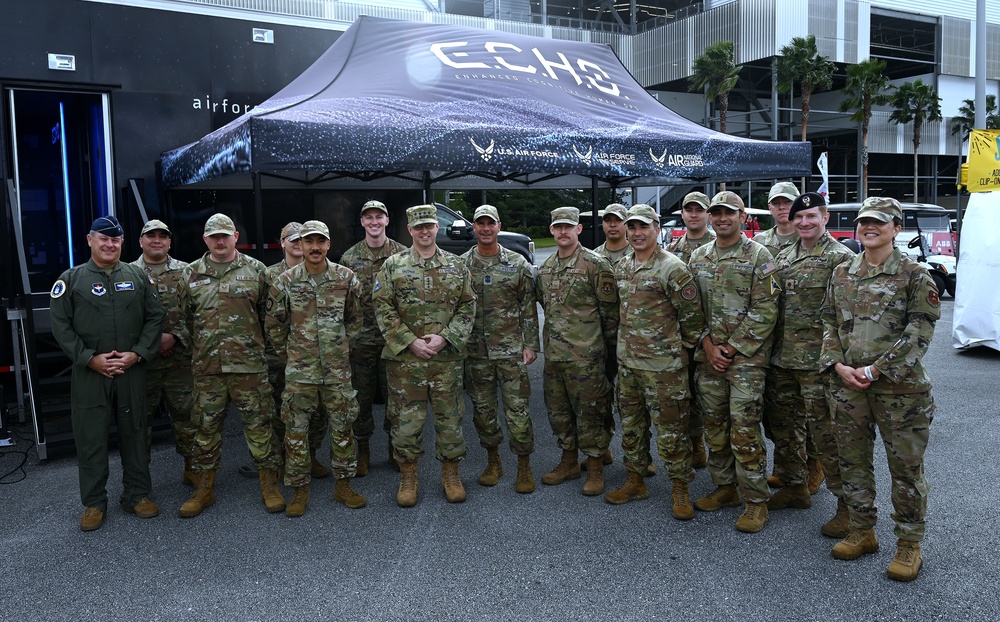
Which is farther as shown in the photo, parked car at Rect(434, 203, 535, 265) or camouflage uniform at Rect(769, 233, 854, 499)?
parked car at Rect(434, 203, 535, 265)

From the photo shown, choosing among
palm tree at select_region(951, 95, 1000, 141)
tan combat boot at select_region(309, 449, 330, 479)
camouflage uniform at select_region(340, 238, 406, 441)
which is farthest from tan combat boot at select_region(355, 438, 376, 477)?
palm tree at select_region(951, 95, 1000, 141)

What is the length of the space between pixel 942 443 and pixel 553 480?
3142 millimetres

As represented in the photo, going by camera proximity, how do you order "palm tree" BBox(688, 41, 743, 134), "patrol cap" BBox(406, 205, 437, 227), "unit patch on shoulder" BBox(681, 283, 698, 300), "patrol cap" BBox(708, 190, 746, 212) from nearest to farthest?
"patrol cap" BBox(708, 190, 746, 212)
"unit patch on shoulder" BBox(681, 283, 698, 300)
"patrol cap" BBox(406, 205, 437, 227)
"palm tree" BBox(688, 41, 743, 134)

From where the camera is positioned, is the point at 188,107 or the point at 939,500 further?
the point at 188,107

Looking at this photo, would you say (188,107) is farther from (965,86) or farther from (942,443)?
(965,86)

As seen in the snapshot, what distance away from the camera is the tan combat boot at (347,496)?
488 centimetres

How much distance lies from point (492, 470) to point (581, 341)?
1.11 metres

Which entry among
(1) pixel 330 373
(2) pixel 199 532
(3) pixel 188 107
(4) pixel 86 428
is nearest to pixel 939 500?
(1) pixel 330 373

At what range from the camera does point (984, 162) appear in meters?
9.31

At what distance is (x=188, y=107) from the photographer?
23.5 feet

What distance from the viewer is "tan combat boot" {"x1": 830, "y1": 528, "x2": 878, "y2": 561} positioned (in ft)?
13.0

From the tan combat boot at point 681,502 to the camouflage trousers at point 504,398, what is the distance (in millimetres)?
994

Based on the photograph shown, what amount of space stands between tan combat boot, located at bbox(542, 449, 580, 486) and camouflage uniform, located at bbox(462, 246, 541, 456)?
0.85 ft

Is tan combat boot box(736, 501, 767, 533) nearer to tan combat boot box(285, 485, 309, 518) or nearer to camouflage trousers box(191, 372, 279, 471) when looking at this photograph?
tan combat boot box(285, 485, 309, 518)
